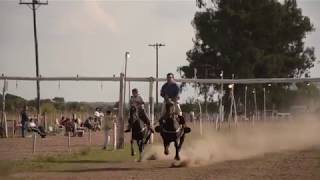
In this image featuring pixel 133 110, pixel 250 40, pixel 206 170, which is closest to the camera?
pixel 206 170

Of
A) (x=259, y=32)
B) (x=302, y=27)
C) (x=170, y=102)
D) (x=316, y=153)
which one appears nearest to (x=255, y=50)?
(x=259, y=32)

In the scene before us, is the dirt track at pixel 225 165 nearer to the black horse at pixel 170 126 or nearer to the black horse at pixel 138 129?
the black horse at pixel 138 129

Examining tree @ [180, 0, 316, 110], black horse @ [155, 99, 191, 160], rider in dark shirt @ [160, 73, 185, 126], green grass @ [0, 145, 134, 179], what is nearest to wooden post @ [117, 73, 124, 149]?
green grass @ [0, 145, 134, 179]

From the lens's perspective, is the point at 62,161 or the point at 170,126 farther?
the point at 62,161

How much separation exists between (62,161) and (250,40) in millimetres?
57214

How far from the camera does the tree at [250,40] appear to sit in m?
77.3

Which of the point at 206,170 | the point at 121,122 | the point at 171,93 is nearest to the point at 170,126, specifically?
the point at 171,93

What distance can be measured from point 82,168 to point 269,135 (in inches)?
653

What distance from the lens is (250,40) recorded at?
78.2 m

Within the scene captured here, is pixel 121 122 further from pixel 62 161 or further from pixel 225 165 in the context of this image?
pixel 225 165

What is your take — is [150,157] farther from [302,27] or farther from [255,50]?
[302,27]

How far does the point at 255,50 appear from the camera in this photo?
76.9m

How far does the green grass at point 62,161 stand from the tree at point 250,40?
49.8 m

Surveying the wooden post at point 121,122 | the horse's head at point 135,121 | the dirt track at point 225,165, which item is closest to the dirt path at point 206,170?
the dirt track at point 225,165
